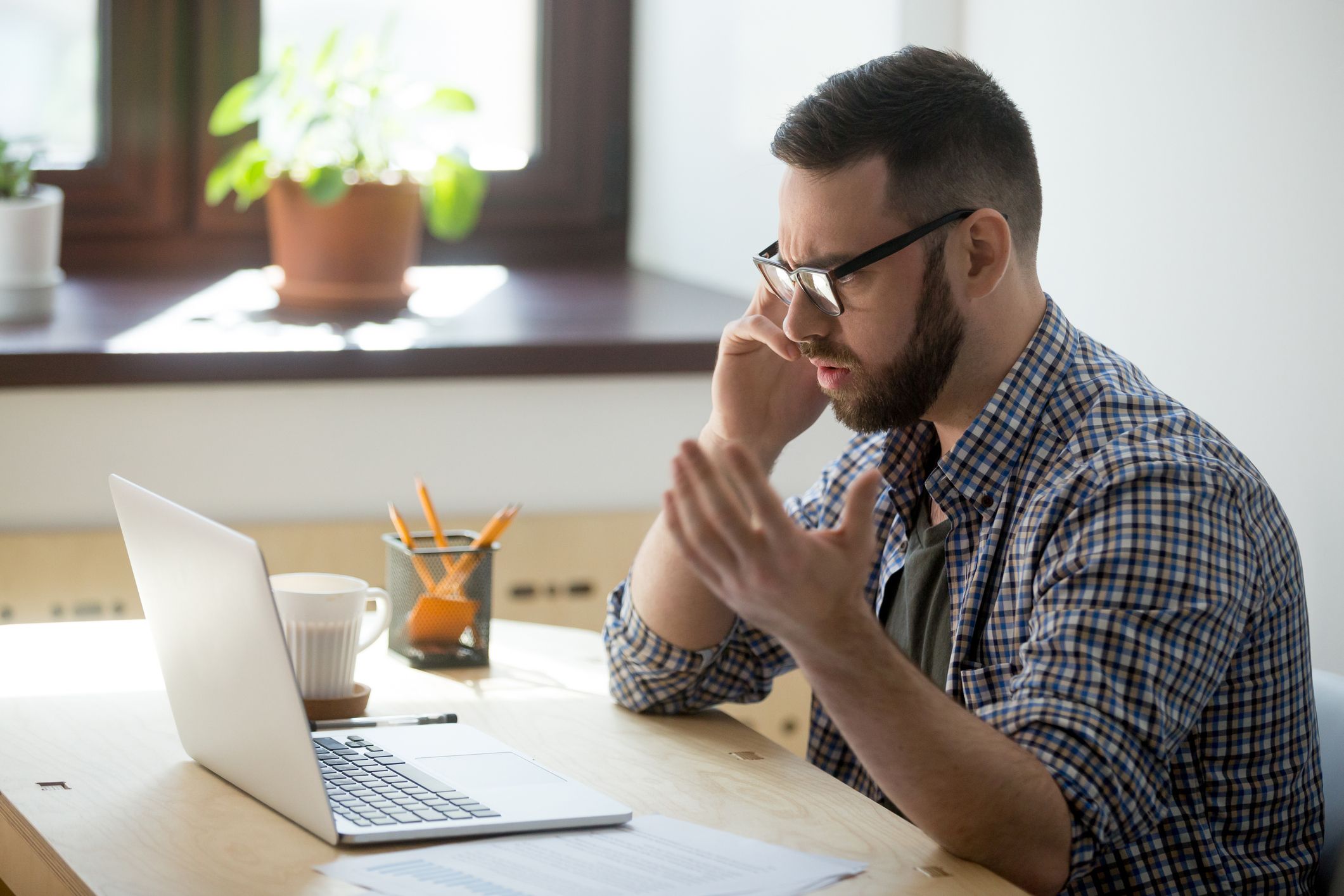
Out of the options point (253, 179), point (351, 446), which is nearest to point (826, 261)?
point (351, 446)

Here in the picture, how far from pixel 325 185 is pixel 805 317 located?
4.16ft

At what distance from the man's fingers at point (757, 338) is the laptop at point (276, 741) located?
1.57 feet

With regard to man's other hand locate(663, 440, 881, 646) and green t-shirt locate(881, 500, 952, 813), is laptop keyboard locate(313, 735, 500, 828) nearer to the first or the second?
man's other hand locate(663, 440, 881, 646)

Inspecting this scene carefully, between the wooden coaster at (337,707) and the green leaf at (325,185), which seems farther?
the green leaf at (325,185)

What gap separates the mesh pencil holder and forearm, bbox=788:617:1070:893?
0.59 meters

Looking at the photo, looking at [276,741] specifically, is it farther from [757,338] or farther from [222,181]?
[222,181]

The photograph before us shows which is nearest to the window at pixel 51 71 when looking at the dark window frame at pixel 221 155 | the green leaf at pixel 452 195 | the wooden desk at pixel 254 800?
the dark window frame at pixel 221 155

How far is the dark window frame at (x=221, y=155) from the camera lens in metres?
2.79

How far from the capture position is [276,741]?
1151 mm

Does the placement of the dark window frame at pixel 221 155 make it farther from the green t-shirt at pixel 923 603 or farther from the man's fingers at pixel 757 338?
the green t-shirt at pixel 923 603

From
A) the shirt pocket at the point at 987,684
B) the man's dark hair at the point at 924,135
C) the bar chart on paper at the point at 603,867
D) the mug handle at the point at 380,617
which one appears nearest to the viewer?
the bar chart on paper at the point at 603,867

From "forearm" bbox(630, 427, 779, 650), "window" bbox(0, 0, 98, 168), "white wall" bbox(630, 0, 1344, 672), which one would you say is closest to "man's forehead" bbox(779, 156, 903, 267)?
"forearm" bbox(630, 427, 779, 650)

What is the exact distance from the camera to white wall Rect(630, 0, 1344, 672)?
5.41 ft

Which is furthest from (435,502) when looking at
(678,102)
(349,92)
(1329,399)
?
(1329,399)
